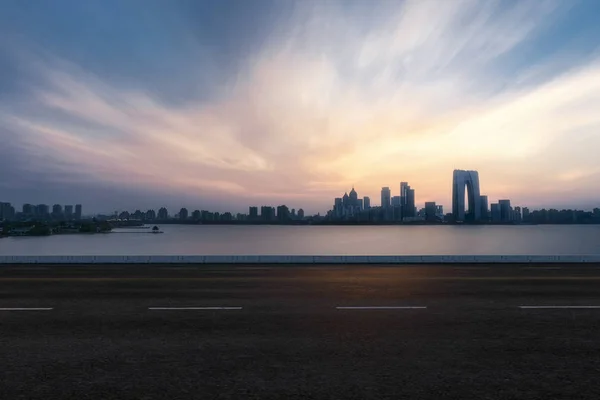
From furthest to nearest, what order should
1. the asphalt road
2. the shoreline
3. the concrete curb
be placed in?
the concrete curb
the shoreline
the asphalt road

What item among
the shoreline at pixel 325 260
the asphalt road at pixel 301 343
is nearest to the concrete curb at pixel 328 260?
the shoreline at pixel 325 260

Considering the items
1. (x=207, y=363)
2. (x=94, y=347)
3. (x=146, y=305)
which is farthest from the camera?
(x=146, y=305)

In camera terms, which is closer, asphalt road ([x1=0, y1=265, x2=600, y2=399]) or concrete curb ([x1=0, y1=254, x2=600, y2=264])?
asphalt road ([x1=0, y1=265, x2=600, y2=399])

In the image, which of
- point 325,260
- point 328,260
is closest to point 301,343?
point 328,260

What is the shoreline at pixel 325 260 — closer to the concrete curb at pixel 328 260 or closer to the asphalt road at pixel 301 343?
the concrete curb at pixel 328 260

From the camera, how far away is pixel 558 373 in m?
5.58

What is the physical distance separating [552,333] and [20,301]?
45.7ft

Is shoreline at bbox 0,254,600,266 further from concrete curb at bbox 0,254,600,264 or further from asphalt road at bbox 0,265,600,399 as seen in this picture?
asphalt road at bbox 0,265,600,399

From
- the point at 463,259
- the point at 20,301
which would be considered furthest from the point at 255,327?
the point at 463,259

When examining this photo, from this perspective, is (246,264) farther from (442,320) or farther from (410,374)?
(410,374)

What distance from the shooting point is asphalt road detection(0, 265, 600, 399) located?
5.16 meters

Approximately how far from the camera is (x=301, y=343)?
23.0 feet

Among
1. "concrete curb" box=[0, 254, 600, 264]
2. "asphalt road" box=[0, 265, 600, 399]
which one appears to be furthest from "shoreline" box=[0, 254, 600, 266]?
"asphalt road" box=[0, 265, 600, 399]

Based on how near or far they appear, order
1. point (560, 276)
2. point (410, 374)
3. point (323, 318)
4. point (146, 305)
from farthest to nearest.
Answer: point (560, 276), point (146, 305), point (323, 318), point (410, 374)
